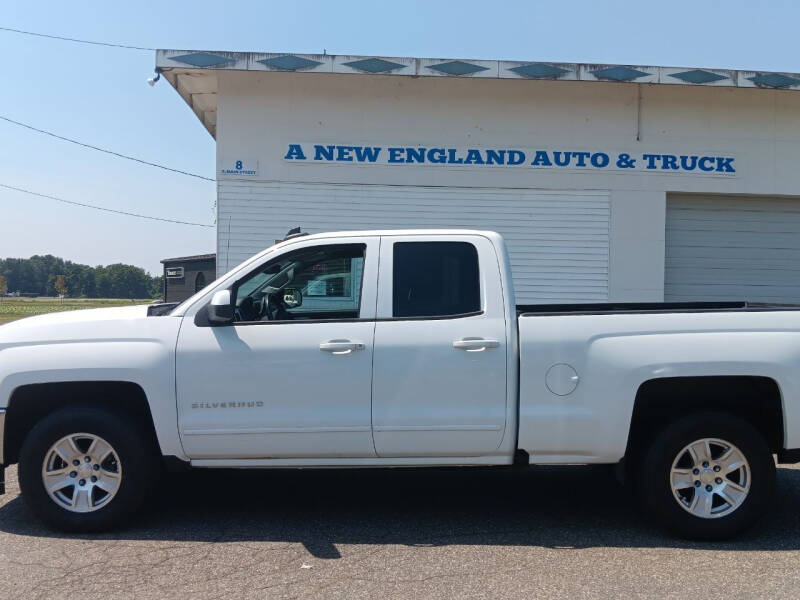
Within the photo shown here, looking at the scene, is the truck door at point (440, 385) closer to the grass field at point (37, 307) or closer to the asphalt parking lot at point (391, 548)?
the asphalt parking lot at point (391, 548)

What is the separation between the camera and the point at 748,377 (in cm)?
479

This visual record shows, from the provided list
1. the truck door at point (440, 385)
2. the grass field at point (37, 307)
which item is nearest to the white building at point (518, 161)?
the truck door at point (440, 385)

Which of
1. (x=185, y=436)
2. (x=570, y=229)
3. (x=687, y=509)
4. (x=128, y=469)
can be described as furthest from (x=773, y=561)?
(x=570, y=229)

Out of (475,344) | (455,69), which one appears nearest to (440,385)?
(475,344)

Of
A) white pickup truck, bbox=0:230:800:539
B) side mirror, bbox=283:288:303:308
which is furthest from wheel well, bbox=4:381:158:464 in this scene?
side mirror, bbox=283:288:303:308

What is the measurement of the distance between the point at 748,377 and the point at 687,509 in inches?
36.5

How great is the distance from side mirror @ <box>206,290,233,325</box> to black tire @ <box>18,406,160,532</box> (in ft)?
2.95

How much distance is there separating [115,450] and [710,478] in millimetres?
3805

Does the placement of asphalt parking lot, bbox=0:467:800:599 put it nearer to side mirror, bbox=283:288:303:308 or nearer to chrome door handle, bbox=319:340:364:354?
chrome door handle, bbox=319:340:364:354

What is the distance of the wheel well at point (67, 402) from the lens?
4.85 meters

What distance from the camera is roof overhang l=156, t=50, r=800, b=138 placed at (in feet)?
→ 36.2

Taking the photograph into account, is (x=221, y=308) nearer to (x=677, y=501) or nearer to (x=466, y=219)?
(x=677, y=501)

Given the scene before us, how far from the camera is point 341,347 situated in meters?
4.75

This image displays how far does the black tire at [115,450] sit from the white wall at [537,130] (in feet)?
23.5
